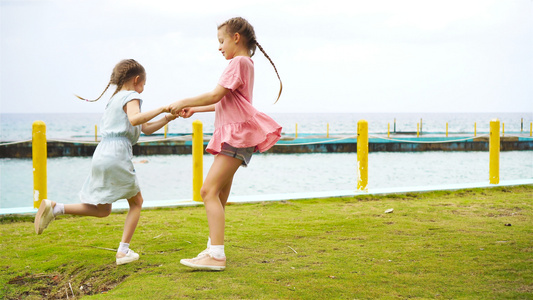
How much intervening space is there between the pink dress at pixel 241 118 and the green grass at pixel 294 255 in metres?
0.80

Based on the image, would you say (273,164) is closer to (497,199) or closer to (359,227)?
(497,199)

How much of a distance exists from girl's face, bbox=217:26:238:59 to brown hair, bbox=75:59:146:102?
2.15 ft

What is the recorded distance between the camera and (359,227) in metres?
4.71

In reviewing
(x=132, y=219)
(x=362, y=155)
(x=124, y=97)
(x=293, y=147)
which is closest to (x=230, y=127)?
(x=124, y=97)

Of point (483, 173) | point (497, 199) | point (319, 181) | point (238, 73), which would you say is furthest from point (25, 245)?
point (483, 173)

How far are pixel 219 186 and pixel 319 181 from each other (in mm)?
14443

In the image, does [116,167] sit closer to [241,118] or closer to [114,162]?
[114,162]

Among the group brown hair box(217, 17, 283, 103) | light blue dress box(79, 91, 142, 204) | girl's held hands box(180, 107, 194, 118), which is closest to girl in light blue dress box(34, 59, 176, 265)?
light blue dress box(79, 91, 142, 204)

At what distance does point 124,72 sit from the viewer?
11.6 feet

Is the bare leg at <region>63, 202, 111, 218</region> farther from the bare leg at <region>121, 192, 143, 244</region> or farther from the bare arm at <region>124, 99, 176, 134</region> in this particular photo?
the bare arm at <region>124, 99, 176, 134</region>

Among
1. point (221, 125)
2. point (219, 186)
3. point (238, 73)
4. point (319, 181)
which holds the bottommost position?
point (319, 181)

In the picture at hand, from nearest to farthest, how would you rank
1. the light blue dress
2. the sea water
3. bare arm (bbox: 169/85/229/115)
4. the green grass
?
the green grass, bare arm (bbox: 169/85/229/115), the light blue dress, the sea water

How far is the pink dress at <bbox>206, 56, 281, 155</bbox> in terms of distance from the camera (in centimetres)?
317

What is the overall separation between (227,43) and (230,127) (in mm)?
535
